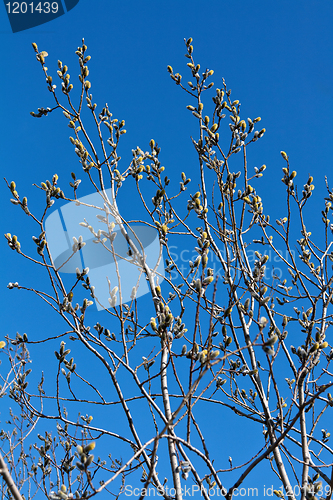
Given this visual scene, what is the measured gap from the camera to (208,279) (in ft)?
6.07

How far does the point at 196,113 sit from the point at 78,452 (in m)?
2.82

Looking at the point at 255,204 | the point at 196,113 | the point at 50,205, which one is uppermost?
the point at 196,113

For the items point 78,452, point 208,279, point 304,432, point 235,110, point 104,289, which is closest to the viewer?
point 78,452

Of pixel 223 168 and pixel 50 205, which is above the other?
pixel 223 168

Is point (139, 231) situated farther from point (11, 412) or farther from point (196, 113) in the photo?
point (11, 412)

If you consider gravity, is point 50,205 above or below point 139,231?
below

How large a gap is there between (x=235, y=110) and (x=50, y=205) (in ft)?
6.01

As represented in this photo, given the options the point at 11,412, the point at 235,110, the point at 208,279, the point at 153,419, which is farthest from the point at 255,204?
the point at 11,412

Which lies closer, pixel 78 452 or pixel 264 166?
pixel 78 452

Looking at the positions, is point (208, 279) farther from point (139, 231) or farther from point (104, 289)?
point (139, 231)

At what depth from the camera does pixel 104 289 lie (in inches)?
130

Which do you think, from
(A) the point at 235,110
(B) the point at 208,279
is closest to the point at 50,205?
(B) the point at 208,279

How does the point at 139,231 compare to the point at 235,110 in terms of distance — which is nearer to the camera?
the point at 235,110

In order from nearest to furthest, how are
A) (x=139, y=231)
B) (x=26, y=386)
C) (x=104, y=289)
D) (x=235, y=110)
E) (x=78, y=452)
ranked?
(x=78, y=452) < (x=26, y=386) < (x=235, y=110) < (x=104, y=289) < (x=139, y=231)
